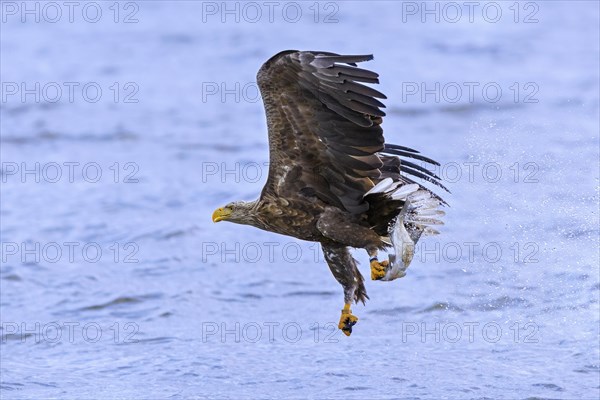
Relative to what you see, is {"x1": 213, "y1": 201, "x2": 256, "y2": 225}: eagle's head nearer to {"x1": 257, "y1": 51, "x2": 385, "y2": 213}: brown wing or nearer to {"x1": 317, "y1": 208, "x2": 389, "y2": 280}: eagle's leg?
{"x1": 257, "y1": 51, "x2": 385, "y2": 213}: brown wing

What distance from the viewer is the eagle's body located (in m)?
7.40

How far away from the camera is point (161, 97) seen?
16.6m

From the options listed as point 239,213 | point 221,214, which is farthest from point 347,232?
point 221,214

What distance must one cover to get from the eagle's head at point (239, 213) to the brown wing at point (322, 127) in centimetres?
22

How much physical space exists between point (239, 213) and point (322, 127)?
3.07 ft

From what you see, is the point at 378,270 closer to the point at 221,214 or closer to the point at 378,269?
the point at 378,269

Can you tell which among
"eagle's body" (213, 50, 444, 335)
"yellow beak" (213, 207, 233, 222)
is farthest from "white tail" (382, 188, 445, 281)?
"yellow beak" (213, 207, 233, 222)

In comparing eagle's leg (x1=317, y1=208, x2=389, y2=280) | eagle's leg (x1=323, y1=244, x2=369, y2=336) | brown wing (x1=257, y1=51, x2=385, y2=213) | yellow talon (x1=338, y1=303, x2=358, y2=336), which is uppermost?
brown wing (x1=257, y1=51, x2=385, y2=213)

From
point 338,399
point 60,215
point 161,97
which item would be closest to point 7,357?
point 338,399

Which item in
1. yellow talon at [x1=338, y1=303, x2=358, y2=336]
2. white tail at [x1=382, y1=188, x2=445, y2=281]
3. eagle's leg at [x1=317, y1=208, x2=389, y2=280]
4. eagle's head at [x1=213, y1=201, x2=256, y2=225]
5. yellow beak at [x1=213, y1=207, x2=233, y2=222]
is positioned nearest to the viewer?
white tail at [x1=382, y1=188, x2=445, y2=281]

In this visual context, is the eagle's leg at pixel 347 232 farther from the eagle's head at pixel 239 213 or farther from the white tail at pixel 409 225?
the eagle's head at pixel 239 213

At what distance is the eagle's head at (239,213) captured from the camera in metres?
8.20

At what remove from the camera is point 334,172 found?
7855mm

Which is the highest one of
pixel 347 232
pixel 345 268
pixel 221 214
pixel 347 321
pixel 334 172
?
pixel 334 172
